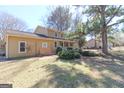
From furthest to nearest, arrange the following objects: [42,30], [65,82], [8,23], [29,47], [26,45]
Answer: [8,23]
[42,30]
[29,47]
[26,45]
[65,82]

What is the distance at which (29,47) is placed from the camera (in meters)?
19.5

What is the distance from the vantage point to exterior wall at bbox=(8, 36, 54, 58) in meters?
17.4

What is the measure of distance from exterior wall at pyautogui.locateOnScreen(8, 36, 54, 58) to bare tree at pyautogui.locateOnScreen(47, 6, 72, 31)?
45.5 feet

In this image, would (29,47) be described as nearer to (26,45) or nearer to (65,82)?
(26,45)

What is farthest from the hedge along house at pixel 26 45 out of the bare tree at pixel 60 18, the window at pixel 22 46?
the bare tree at pixel 60 18

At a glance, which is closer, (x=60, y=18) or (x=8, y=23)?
(x=60, y=18)

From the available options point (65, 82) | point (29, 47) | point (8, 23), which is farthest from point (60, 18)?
point (65, 82)

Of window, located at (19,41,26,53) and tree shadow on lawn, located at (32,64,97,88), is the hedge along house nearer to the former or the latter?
window, located at (19,41,26,53)

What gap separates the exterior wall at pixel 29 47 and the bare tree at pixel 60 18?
45.5 ft

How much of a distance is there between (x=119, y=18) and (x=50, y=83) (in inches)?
631

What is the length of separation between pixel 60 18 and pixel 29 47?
19075 millimetres

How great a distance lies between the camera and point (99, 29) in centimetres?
2016

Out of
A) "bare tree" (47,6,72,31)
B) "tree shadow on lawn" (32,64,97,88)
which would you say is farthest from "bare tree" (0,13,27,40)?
"tree shadow on lawn" (32,64,97,88)
